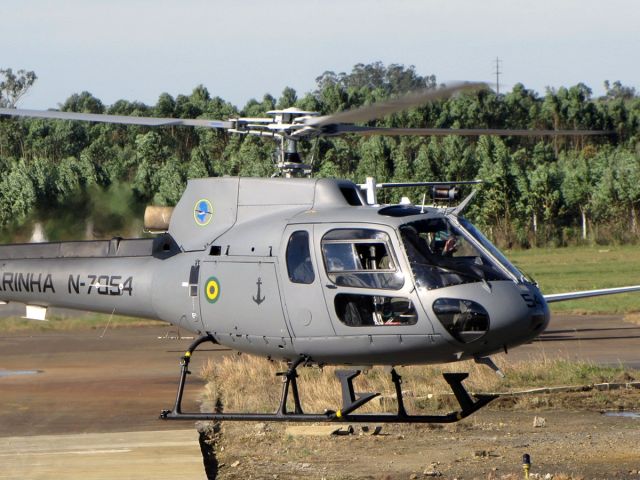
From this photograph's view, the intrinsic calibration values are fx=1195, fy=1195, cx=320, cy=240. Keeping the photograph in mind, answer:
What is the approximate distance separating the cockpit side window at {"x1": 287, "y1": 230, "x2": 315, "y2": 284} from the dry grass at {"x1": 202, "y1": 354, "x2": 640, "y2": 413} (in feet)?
25.7

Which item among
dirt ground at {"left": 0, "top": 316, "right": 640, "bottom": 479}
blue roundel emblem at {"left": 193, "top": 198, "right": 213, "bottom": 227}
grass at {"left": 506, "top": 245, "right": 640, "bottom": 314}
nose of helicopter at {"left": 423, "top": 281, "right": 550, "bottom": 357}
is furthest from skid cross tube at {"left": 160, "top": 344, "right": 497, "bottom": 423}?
grass at {"left": 506, "top": 245, "right": 640, "bottom": 314}

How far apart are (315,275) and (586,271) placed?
39820 mm

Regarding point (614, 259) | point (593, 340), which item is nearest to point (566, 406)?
point (593, 340)

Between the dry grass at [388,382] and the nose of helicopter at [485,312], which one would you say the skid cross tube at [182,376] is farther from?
the dry grass at [388,382]

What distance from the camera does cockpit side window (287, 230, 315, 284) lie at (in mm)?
13492

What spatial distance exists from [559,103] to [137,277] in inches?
3046

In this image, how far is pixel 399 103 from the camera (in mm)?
12102

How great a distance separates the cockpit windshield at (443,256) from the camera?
12.8m

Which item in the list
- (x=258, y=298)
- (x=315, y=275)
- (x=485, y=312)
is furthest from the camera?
(x=258, y=298)

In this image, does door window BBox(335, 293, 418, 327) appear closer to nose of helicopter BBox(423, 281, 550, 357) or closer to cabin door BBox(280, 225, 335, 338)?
cabin door BBox(280, 225, 335, 338)

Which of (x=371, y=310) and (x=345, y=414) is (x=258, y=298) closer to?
(x=371, y=310)

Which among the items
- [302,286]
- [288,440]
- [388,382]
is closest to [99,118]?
[302,286]

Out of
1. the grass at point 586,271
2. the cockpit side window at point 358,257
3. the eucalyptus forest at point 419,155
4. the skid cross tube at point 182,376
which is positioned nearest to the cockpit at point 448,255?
the cockpit side window at point 358,257

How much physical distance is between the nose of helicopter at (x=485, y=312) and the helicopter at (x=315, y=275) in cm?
1
